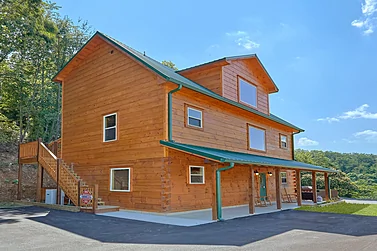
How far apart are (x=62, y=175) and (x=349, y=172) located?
42094 mm

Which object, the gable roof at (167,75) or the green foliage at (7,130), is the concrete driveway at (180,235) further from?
the green foliage at (7,130)

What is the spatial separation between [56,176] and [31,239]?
7.15m

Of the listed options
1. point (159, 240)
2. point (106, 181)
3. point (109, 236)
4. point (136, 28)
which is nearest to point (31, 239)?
point (109, 236)

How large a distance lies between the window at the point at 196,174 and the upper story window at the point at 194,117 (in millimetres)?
1674

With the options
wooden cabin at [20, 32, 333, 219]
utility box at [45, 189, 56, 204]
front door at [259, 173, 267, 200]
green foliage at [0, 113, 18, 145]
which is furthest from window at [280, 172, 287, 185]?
green foliage at [0, 113, 18, 145]

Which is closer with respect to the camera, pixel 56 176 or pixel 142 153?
pixel 142 153

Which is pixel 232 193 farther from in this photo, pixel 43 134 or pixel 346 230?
pixel 43 134

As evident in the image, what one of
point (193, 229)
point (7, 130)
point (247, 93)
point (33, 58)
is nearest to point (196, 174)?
point (193, 229)

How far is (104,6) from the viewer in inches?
671

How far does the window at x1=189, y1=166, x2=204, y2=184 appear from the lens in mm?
12516

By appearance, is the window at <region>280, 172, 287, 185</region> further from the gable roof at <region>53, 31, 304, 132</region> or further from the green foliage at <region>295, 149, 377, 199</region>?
the green foliage at <region>295, 149, 377, 199</region>

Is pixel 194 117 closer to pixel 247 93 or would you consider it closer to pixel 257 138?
pixel 247 93

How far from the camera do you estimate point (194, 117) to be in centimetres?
1292

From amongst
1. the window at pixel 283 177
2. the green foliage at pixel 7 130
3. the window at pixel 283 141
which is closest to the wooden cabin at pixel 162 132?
the window at pixel 283 141
